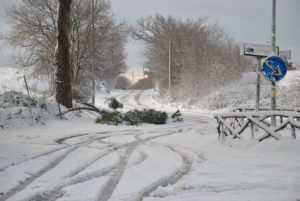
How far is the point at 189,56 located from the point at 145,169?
112 ft

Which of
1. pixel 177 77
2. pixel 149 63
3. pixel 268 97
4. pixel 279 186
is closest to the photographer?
pixel 279 186

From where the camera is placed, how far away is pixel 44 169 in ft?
20.9

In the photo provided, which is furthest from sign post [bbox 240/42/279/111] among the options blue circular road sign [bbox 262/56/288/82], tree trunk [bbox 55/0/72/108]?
tree trunk [bbox 55/0/72/108]

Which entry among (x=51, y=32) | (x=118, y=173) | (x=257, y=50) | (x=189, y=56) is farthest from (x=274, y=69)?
(x=189, y=56)

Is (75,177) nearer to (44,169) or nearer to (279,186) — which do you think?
(44,169)

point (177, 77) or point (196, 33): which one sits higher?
point (196, 33)

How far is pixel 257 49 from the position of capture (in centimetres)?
980

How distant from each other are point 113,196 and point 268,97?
2428 cm

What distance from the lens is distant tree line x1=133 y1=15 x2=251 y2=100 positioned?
32.5 meters

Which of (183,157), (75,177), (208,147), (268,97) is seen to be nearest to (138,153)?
(183,157)

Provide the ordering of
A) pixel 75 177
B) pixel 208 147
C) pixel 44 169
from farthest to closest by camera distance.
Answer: pixel 208 147, pixel 44 169, pixel 75 177

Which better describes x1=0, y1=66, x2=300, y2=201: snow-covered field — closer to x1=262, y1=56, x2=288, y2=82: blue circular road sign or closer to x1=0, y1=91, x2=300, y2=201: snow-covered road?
x1=0, y1=91, x2=300, y2=201: snow-covered road

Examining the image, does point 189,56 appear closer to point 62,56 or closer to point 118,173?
point 62,56

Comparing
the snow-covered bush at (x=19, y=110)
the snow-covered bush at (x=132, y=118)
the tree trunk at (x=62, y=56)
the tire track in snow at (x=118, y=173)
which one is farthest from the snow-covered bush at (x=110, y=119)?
the tire track in snow at (x=118, y=173)
